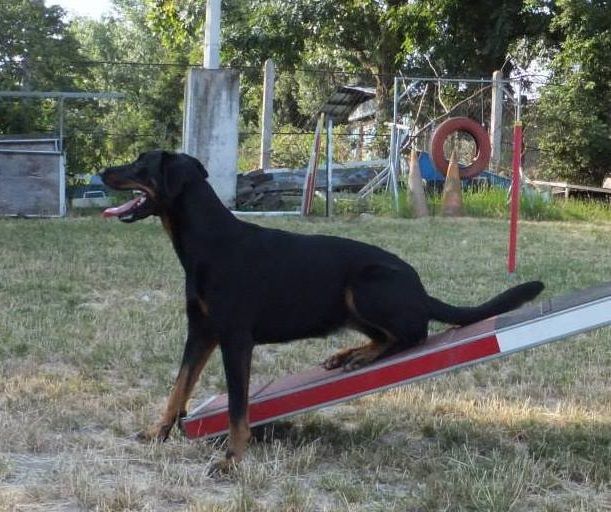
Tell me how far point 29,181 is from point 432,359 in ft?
37.8

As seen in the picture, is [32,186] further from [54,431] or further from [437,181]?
[54,431]

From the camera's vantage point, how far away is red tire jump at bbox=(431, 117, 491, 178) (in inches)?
590

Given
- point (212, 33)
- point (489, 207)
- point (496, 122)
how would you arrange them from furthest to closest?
point (496, 122), point (489, 207), point (212, 33)

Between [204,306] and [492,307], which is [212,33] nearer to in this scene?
[492,307]

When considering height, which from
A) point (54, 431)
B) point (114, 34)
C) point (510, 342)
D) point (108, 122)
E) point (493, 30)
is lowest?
point (54, 431)

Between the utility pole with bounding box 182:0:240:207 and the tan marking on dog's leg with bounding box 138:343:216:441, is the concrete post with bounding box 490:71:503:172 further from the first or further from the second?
the tan marking on dog's leg with bounding box 138:343:216:441

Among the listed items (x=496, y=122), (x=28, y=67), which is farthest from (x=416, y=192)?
(x=28, y=67)

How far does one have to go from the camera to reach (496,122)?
730 inches

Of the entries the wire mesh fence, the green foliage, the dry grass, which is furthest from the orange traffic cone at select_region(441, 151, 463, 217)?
the dry grass

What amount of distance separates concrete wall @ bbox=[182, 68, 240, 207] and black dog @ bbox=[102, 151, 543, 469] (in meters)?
11.1

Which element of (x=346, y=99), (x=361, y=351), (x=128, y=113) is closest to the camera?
(x=361, y=351)

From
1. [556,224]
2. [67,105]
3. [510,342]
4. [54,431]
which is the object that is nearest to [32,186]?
[67,105]

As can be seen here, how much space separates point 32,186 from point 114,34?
156 feet

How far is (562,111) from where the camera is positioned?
19.9m
